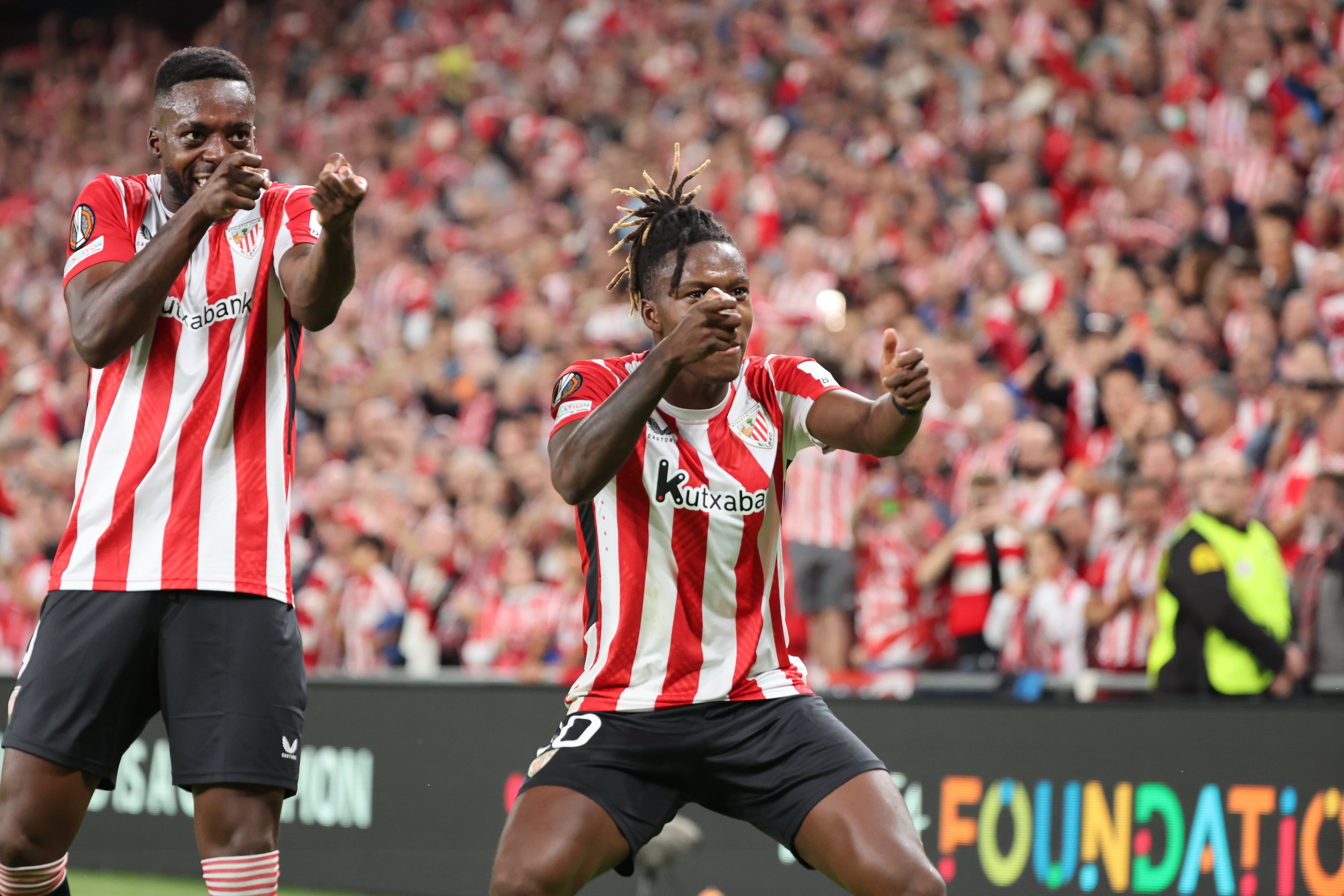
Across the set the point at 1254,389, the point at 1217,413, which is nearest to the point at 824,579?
the point at 1217,413

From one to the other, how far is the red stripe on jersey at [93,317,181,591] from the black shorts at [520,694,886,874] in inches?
42.9

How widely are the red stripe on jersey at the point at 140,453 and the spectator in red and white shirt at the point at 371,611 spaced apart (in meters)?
6.26

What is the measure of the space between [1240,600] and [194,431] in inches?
179

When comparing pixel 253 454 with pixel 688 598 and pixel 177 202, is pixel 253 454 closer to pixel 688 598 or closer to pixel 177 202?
pixel 177 202

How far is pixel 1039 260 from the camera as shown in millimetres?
9922

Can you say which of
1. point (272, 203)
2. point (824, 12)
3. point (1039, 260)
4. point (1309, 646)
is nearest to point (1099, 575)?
point (1309, 646)

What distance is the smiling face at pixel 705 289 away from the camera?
378cm

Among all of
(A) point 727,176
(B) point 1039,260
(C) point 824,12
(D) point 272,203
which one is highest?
(C) point 824,12

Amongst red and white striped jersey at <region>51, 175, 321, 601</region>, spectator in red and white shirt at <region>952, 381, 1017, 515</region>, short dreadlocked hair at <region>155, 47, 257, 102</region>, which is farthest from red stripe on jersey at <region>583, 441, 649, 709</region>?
spectator in red and white shirt at <region>952, 381, 1017, 515</region>

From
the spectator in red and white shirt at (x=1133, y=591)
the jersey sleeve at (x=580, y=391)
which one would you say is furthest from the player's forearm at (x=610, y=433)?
the spectator in red and white shirt at (x=1133, y=591)

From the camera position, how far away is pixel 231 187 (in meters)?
3.23

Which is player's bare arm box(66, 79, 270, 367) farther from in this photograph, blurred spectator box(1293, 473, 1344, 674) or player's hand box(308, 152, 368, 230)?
blurred spectator box(1293, 473, 1344, 674)

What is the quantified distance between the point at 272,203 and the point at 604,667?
4.61ft

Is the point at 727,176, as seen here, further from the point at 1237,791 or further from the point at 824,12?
the point at 1237,791
